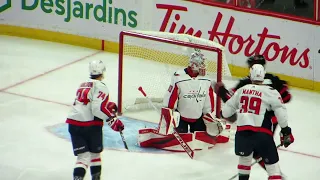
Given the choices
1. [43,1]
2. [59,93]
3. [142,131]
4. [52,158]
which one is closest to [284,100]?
[142,131]

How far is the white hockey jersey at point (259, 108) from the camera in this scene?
6.45m

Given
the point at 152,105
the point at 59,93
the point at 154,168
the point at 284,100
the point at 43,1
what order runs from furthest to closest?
the point at 43,1
the point at 59,93
the point at 152,105
the point at 154,168
the point at 284,100

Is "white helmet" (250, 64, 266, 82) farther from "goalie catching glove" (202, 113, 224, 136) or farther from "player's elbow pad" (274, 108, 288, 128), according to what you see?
"goalie catching glove" (202, 113, 224, 136)

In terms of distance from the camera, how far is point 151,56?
8906 mm

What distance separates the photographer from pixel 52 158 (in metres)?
7.66

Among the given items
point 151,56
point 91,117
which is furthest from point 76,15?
point 91,117

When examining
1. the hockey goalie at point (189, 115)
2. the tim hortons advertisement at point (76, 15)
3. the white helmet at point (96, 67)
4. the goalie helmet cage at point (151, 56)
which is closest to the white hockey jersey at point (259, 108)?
the white helmet at point (96, 67)

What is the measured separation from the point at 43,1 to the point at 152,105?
3255 millimetres

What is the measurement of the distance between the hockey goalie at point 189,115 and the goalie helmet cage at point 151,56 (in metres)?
0.49

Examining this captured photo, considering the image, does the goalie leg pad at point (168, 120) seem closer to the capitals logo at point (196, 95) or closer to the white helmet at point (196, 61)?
the capitals logo at point (196, 95)

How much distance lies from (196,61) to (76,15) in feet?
11.9

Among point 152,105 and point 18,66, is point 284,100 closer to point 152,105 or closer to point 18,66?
point 152,105

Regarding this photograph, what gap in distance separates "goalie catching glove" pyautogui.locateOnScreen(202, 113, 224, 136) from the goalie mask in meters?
0.40

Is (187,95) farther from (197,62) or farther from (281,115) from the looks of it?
(281,115)
